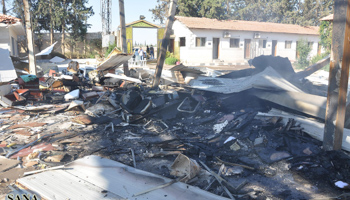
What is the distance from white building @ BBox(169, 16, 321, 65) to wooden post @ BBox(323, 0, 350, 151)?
18755 millimetres

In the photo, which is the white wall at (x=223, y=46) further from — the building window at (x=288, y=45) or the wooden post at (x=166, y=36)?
the wooden post at (x=166, y=36)

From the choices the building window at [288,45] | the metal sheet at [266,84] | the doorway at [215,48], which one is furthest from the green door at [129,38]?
the metal sheet at [266,84]

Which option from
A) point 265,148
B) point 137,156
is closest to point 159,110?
point 137,156

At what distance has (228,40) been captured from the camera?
79.7 ft

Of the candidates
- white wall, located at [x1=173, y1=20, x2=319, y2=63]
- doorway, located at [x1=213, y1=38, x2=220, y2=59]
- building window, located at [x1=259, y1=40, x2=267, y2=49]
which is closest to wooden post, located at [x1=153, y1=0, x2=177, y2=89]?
white wall, located at [x1=173, y1=20, x2=319, y2=63]

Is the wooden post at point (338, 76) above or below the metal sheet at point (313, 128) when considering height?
above

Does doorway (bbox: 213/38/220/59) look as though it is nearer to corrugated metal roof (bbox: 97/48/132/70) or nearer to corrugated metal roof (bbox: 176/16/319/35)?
corrugated metal roof (bbox: 176/16/319/35)

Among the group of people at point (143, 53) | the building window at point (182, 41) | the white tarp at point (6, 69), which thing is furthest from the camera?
the building window at point (182, 41)

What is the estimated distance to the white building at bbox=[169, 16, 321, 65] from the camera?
23.0 metres

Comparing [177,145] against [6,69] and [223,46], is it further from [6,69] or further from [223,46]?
[223,46]

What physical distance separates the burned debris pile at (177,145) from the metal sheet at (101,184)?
0.01 meters

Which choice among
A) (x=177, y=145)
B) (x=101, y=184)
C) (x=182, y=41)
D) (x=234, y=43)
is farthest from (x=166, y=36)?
(x=234, y=43)

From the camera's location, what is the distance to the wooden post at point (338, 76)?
3732 mm

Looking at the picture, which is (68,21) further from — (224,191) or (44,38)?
(224,191)
